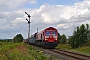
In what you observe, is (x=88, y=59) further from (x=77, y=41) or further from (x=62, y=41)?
(x=62, y=41)

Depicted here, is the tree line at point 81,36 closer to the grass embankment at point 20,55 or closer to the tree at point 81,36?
the tree at point 81,36

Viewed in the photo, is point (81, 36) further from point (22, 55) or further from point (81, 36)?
point (22, 55)

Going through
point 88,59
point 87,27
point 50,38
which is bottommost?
point 88,59

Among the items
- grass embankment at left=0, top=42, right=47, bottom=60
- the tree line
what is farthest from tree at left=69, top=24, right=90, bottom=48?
grass embankment at left=0, top=42, right=47, bottom=60

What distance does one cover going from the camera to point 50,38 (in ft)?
121

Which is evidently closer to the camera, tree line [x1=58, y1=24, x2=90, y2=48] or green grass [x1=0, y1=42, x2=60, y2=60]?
green grass [x1=0, y1=42, x2=60, y2=60]

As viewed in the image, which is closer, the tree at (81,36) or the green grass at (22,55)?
the green grass at (22,55)

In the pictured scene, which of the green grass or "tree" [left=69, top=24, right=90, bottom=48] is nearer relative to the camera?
the green grass

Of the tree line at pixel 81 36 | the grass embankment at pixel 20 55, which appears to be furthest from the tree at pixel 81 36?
the grass embankment at pixel 20 55

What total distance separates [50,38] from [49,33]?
2.66ft

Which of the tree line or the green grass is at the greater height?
the tree line

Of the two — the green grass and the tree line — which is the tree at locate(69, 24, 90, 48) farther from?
the green grass

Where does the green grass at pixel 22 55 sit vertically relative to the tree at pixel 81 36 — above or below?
below

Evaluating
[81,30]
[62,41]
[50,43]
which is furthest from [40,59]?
[62,41]
